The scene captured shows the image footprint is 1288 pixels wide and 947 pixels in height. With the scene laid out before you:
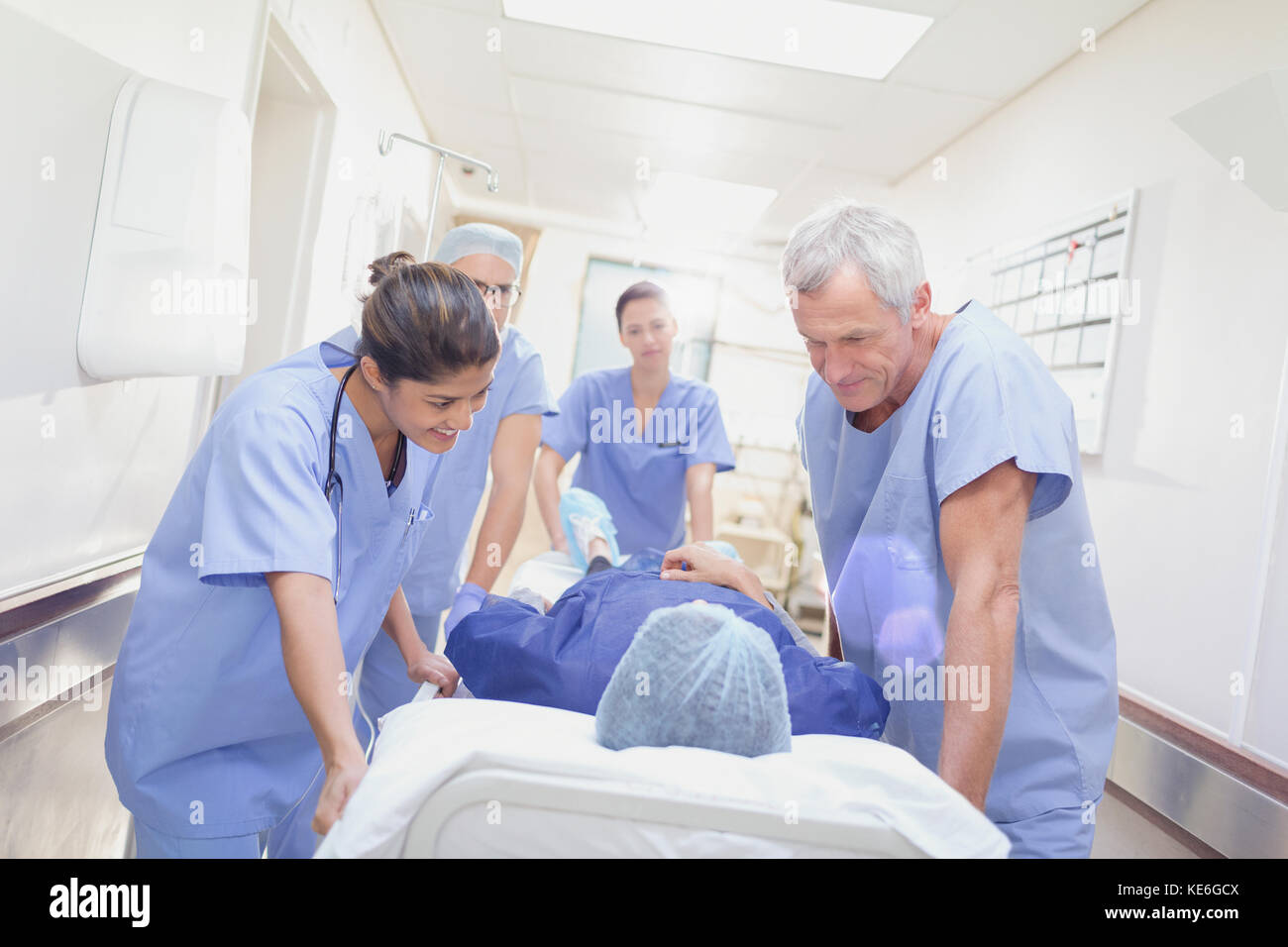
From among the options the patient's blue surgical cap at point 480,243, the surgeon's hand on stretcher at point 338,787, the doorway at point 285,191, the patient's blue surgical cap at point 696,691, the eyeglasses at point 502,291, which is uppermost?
the doorway at point 285,191

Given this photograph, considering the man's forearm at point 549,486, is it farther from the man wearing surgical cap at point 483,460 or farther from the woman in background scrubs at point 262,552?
the woman in background scrubs at point 262,552

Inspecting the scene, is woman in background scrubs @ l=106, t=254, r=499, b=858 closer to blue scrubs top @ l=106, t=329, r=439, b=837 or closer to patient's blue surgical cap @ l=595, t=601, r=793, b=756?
blue scrubs top @ l=106, t=329, r=439, b=837

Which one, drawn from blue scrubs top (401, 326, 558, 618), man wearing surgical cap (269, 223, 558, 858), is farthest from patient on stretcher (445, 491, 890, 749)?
blue scrubs top (401, 326, 558, 618)

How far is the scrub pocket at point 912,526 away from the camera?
3.92 ft

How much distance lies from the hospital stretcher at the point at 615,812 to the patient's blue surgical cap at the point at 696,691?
103mm

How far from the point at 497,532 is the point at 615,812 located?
49.8 inches

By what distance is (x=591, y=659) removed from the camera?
4.02ft

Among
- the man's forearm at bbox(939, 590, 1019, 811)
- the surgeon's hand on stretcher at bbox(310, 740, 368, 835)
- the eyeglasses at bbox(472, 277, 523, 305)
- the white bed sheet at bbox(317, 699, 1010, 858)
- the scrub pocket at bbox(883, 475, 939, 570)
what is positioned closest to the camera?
the white bed sheet at bbox(317, 699, 1010, 858)

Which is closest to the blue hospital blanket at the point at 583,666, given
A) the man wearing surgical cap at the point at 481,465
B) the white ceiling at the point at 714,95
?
the man wearing surgical cap at the point at 481,465

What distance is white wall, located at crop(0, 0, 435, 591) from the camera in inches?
53.4

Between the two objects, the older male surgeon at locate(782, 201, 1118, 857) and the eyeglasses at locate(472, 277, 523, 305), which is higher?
the eyeglasses at locate(472, 277, 523, 305)

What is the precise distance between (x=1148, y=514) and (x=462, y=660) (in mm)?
1869

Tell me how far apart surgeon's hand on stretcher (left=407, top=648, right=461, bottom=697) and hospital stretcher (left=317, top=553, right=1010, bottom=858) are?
53 cm

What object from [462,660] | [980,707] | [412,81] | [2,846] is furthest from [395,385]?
[412,81]
